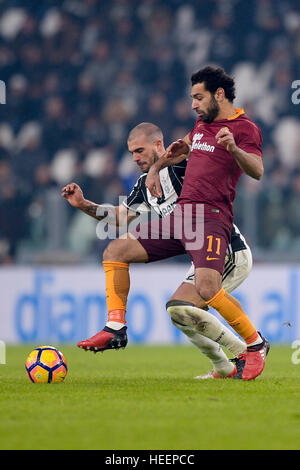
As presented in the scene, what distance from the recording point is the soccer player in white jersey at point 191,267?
19.8 ft

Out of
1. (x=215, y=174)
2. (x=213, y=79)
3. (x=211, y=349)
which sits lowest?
(x=211, y=349)

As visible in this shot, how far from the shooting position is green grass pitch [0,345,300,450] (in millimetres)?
3820

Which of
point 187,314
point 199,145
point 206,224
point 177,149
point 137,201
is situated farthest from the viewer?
point 137,201

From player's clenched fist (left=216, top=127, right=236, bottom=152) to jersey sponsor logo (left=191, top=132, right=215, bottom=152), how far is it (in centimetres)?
54

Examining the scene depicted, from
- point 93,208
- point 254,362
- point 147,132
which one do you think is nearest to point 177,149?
point 147,132

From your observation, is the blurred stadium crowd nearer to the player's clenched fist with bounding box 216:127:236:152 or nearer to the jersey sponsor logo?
the jersey sponsor logo

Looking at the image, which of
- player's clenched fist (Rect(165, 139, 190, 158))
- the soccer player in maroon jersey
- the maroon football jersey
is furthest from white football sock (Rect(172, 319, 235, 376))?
player's clenched fist (Rect(165, 139, 190, 158))

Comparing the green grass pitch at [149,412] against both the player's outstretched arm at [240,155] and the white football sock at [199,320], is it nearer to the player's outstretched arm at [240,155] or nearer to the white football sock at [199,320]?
the white football sock at [199,320]

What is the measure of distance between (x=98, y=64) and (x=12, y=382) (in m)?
9.00

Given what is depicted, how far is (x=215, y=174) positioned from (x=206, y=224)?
37 cm

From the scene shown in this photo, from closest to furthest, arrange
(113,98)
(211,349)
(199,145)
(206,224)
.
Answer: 1. (206,224)
2. (211,349)
3. (199,145)
4. (113,98)

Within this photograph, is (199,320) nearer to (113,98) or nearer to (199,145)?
(199,145)

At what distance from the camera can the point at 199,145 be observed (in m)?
6.32

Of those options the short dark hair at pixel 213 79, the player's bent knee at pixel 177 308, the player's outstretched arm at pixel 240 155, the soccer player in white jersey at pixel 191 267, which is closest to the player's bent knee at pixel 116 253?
the soccer player in white jersey at pixel 191 267
